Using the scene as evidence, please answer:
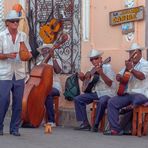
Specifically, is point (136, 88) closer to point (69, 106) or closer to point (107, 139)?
point (107, 139)

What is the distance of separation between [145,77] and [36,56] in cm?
364

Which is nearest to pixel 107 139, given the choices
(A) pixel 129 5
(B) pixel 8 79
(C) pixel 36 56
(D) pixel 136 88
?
(D) pixel 136 88

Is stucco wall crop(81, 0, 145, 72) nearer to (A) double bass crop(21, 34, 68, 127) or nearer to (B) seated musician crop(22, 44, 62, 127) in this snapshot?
(B) seated musician crop(22, 44, 62, 127)

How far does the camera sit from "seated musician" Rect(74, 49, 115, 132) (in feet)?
35.0

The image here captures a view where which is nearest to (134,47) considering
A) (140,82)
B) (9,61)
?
(140,82)

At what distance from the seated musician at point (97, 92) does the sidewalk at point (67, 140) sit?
437 mm

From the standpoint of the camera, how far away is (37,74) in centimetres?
1088

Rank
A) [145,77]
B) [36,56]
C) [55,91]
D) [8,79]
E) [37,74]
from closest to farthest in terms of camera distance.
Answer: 1. [8,79]
2. [145,77]
3. [37,74]
4. [55,91]
5. [36,56]

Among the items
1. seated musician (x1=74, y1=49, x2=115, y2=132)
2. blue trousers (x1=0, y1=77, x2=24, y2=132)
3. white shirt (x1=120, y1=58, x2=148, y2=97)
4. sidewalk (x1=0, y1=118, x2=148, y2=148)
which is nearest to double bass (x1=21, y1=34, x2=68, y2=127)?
sidewalk (x1=0, y1=118, x2=148, y2=148)

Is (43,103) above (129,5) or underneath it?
underneath

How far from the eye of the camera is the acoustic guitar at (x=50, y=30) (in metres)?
12.9

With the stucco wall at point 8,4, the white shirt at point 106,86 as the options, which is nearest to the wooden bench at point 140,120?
the white shirt at point 106,86

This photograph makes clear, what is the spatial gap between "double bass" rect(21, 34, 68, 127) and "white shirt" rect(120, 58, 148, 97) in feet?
4.85

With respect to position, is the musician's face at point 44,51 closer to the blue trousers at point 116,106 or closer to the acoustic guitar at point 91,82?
the acoustic guitar at point 91,82
